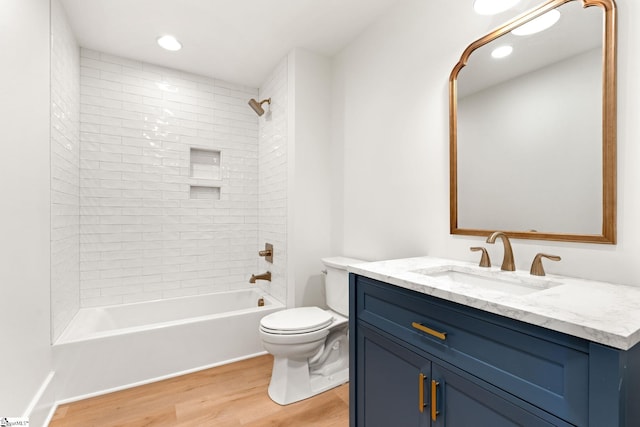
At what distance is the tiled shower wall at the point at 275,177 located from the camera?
8.64 feet

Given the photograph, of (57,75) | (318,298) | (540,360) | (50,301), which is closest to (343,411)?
(318,298)

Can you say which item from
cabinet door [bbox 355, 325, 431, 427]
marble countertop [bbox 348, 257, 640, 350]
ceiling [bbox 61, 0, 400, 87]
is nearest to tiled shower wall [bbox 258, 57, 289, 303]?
ceiling [bbox 61, 0, 400, 87]

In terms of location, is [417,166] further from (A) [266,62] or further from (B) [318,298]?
(A) [266,62]

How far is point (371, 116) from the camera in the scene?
2188 mm

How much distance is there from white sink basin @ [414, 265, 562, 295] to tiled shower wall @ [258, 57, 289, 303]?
1.46m

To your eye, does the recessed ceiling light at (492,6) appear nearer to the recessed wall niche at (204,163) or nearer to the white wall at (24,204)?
the white wall at (24,204)

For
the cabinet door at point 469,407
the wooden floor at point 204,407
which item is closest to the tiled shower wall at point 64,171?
the wooden floor at point 204,407

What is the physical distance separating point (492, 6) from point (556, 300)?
52.1 inches

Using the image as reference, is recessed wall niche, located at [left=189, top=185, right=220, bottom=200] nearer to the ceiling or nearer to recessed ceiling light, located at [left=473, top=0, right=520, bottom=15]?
the ceiling

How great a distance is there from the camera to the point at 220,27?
7.22 ft

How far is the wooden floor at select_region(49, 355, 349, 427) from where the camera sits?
1699 mm

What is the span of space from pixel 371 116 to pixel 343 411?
6.36 feet

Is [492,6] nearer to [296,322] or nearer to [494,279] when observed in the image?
[494,279]

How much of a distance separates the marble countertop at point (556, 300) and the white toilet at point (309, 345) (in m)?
0.77
